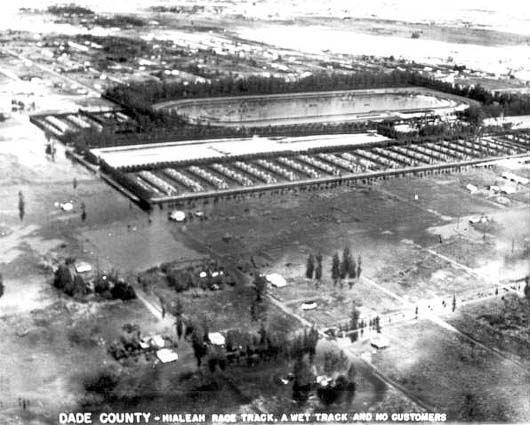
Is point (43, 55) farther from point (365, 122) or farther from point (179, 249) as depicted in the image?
point (179, 249)

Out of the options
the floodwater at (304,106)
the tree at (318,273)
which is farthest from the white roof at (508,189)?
the floodwater at (304,106)

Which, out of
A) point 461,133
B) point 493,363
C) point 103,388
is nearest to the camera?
point 103,388

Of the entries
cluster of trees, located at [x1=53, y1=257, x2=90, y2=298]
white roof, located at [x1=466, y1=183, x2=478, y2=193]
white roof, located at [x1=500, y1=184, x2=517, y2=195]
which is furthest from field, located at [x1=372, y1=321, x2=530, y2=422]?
white roof, located at [x1=500, y1=184, x2=517, y2=195]

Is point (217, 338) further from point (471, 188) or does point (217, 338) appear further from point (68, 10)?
point (68, 10)

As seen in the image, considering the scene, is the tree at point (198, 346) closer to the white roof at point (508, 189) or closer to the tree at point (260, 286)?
the tree at point (260, 286)

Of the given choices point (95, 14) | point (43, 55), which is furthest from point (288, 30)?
point (43, 55)

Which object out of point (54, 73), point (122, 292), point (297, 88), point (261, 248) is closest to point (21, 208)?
point (122, 292)
